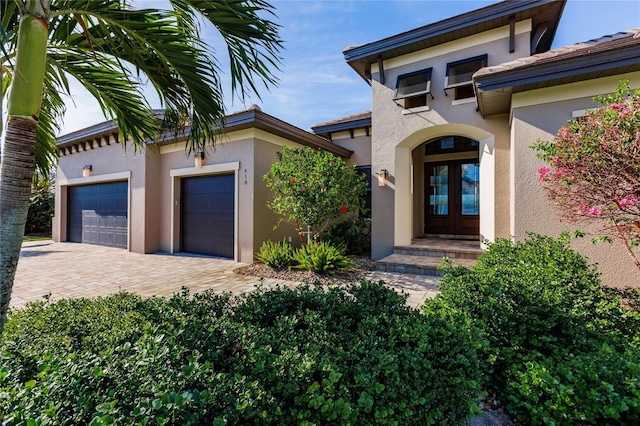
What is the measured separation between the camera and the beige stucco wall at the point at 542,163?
546 cm

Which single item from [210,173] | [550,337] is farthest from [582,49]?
[210,173]

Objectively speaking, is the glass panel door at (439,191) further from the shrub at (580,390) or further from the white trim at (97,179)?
the white trim at (97,179)

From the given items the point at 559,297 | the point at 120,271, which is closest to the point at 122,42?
the point at 559,297

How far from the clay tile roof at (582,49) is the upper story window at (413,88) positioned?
2284mm

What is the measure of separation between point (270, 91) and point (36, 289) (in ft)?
21.4

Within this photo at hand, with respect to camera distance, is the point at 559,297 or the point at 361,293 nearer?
the point at 559,297

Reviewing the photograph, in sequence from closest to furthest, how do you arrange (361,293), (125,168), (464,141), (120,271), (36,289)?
(361,293) → (36,289) → (120,271) → (464,141) → (125,168)

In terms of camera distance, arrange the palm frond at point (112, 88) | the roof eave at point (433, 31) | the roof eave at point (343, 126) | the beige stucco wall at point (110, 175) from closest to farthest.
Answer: the palm frond at point (112, 88), the roof eave at point (433, 31), the beige stucco wall at point (110, 175), the roof eave at point (343, 126)

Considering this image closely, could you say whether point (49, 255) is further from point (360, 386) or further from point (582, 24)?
point (582, 24)

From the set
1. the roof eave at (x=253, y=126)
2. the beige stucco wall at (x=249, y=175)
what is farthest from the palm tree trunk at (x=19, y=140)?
the beige stucco wall at (x=249, y=175)

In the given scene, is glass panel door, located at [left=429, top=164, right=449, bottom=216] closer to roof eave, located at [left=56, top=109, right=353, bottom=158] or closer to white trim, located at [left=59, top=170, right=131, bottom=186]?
roof eave, located at [left=56, top=109, right=353, bottom=158]

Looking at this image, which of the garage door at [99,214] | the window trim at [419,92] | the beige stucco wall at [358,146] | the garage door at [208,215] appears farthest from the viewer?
the garage door at [99,214]

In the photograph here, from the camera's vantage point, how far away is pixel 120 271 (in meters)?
7.61

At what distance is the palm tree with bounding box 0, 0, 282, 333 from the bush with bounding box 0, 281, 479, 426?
0.66 metres
